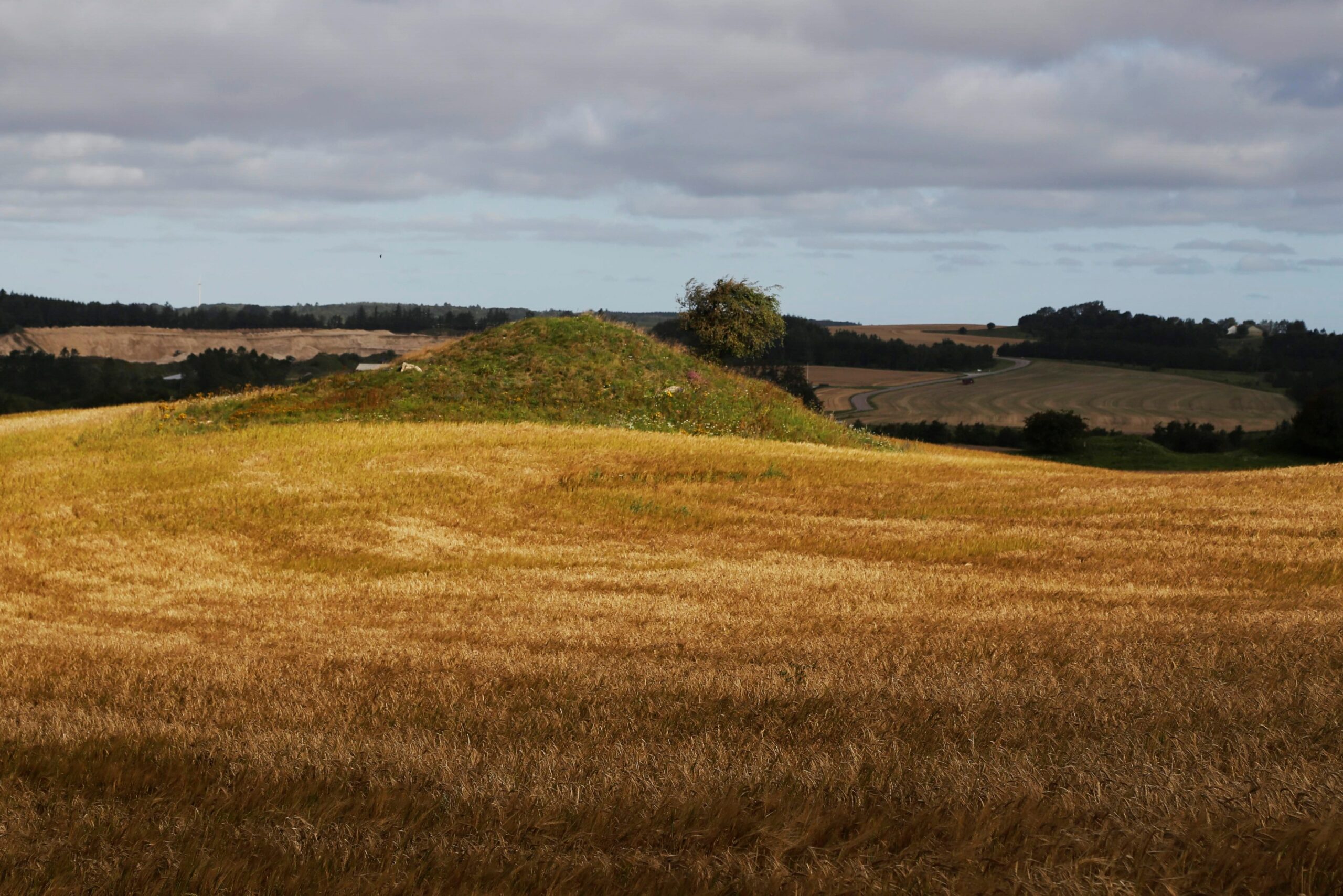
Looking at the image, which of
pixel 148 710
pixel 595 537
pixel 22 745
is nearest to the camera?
pixel 22 745

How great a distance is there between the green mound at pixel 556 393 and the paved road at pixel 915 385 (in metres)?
67.6

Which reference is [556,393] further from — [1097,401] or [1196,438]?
[1097,401]

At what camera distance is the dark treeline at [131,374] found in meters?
133

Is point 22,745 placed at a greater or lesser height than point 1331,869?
lesser

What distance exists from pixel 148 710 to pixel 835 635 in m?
7.21

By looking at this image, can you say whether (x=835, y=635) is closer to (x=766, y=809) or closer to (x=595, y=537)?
(x=766, y=809)

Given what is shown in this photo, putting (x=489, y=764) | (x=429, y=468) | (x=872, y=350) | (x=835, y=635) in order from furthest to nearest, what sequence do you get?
(x=872, y=350)
(x=429, y=468)
(x=835, y=635)
(x=489, y=764)

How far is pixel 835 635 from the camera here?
491 inches

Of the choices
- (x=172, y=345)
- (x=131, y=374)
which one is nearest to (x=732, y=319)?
(x=131, y=374)

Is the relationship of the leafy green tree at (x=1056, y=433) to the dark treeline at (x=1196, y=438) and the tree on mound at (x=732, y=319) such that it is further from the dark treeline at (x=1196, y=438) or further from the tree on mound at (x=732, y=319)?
the tree on mound at (x=732, y=319)

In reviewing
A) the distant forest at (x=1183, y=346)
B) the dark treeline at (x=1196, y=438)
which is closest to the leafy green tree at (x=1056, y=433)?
the dark treeline at (x=1196, y=438)

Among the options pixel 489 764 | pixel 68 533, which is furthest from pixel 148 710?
pixel 68 533

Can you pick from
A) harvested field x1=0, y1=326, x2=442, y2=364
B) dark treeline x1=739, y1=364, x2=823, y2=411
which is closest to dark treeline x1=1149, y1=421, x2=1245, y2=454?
dark treeline x1=739, y1=364, x2=823, y2=411

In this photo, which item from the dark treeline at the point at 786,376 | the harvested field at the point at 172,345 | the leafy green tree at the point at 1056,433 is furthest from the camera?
the harvested field at the point at 172,345
